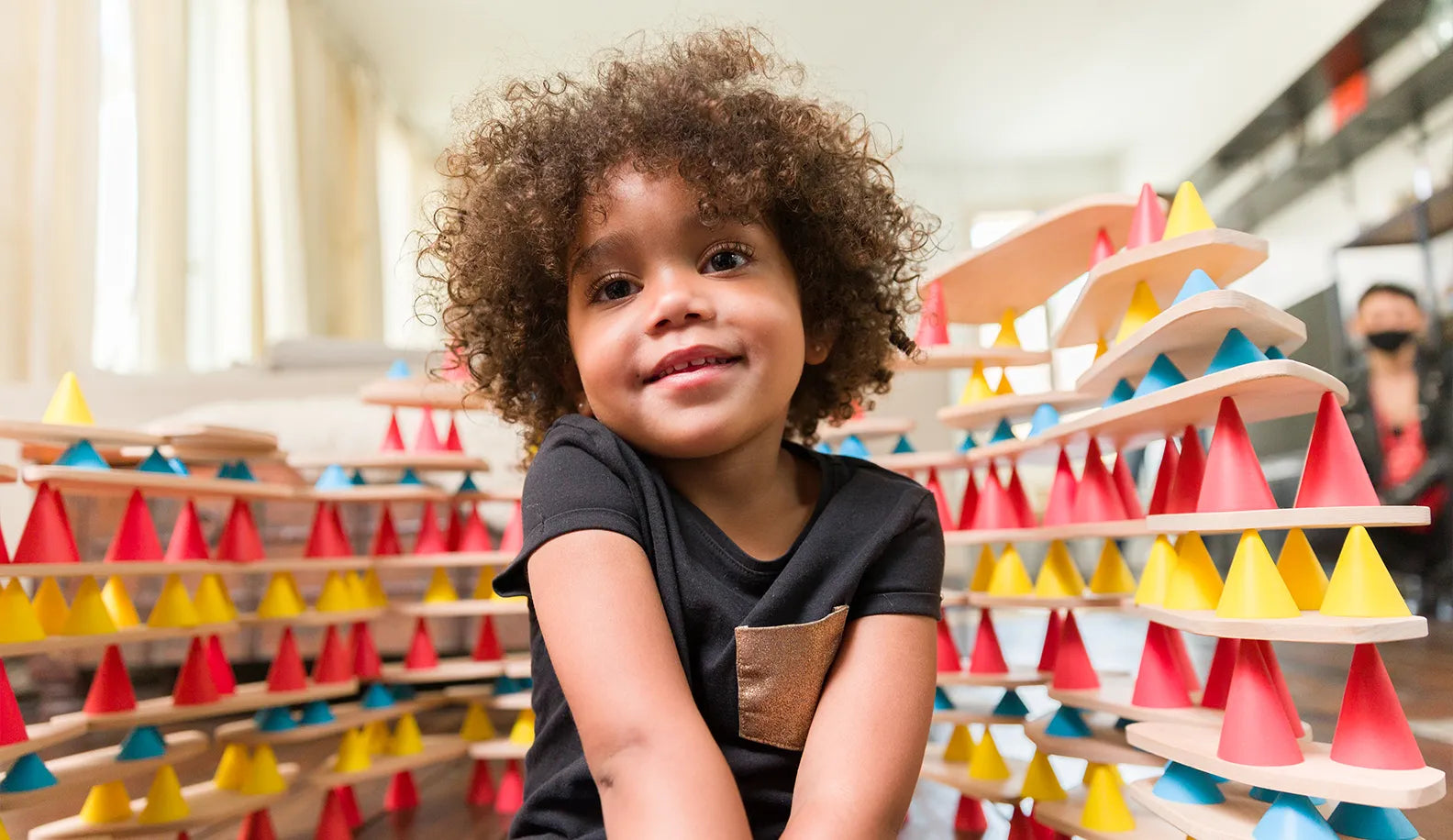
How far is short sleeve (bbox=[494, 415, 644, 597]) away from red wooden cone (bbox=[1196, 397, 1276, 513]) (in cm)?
41

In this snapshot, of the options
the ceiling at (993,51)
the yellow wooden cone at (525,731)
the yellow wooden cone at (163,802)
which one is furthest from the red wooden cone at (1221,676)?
the ceiling at (993,51)

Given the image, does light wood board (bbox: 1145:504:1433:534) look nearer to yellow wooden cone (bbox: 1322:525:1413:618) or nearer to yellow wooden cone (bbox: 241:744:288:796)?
yellow wooden cone (bbox: 1322:525:1413:618)

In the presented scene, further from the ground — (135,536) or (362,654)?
(135,536)

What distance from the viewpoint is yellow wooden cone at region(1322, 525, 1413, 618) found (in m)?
0.58

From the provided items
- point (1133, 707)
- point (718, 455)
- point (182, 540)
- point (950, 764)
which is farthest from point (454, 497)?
point (1133, 707)

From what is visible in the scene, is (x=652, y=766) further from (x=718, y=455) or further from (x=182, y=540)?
(x=182, y=540)

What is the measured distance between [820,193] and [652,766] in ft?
1.61

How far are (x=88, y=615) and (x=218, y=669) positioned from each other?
0.20 metres

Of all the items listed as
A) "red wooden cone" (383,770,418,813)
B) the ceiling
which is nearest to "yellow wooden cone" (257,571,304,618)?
"red wooden cone" (383,770,418,813)

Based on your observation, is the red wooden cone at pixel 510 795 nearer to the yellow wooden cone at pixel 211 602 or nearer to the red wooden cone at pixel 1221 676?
the yellow wooden cone at pixel 211 602

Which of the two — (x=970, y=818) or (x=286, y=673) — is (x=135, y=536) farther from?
(x=970, y=818)

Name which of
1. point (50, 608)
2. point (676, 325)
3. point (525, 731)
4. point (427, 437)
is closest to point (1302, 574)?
point (676, 325)

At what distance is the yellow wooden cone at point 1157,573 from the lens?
2.57 feet

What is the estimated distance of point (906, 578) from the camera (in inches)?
28.3
